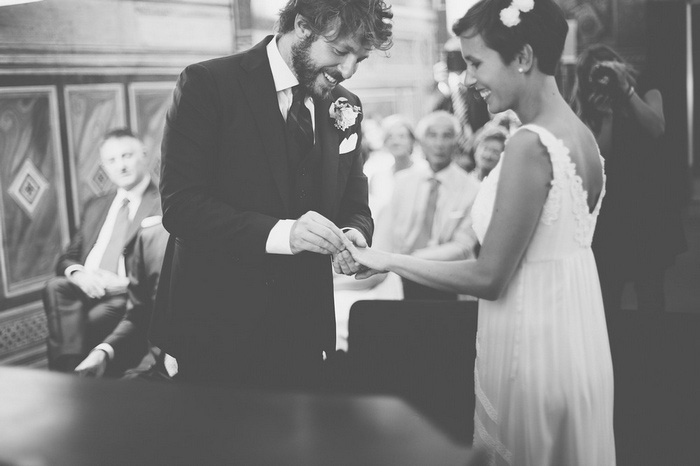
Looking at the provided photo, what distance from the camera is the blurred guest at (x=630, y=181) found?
156 inches

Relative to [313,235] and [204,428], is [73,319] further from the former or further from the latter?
[204,428]

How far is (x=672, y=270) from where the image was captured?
159 inches

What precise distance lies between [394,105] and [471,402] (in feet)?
12.2

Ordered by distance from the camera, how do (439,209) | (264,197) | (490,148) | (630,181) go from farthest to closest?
(439,209)
(490,148)
(630,181)
(264,197)

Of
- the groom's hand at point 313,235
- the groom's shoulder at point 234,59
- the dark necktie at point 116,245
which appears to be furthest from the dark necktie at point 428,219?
the groom's hand at point 313,235

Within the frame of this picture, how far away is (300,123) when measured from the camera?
7.01 ft

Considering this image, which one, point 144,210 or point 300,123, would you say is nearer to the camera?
point 300,123

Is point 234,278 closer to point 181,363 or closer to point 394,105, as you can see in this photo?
point 181,363

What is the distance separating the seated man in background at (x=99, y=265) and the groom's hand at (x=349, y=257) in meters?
1.72

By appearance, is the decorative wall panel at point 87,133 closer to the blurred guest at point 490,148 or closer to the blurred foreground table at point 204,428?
the blurred guest at point 490,148

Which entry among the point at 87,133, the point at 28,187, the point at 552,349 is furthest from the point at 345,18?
the point at 87,133

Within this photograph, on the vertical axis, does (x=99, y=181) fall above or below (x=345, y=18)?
below

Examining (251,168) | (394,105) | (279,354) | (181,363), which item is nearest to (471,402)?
(279,354)

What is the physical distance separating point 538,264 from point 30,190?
7.84 feet
